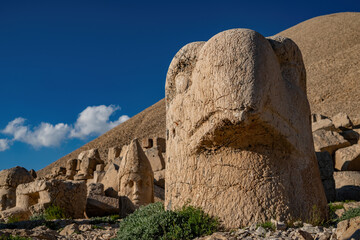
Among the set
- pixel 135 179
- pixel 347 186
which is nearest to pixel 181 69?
pixel 347 186

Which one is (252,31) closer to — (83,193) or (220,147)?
(220,147)

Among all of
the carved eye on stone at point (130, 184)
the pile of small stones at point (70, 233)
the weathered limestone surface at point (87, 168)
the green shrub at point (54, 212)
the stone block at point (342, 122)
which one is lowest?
the pile of small stones at point (70, 233)

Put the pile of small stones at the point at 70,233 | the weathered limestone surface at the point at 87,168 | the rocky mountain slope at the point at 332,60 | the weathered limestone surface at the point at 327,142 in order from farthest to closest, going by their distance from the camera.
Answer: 1. the rocky mountain slope at the point at 332,60
2. the weathered limestone surface at the point at 87,168
3. the weathered limestone surface at the point at 327,142
4. the pile of small stones at the point at 70,233

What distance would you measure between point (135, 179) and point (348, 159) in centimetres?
576

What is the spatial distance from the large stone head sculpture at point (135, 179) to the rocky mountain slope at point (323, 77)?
75.9 feet

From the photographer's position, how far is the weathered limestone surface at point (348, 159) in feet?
32.7

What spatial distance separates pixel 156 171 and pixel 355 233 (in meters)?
10.9

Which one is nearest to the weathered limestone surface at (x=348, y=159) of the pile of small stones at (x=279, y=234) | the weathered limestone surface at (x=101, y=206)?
the weathered limestone surface at (x=101, y=206)

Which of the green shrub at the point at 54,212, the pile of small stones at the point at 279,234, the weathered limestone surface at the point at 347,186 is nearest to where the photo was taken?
the pile of small stones at the point at 279,234

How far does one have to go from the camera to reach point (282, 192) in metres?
4.46

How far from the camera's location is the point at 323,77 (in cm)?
4572

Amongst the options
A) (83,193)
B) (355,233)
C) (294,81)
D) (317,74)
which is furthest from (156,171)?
(317,74)

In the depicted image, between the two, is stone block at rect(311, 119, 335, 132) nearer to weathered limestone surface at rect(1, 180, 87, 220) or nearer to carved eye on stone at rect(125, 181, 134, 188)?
carved eye on stone at rect(125, 181, 134, 188)

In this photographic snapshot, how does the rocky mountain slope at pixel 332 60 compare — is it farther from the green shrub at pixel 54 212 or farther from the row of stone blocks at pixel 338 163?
the green shrub at pixel 54 212
